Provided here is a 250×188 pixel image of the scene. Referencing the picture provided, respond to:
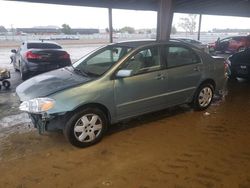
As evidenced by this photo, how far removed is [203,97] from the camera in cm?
600

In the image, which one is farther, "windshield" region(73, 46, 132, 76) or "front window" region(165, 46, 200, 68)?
"front window" region(165, 46, 200, 68)

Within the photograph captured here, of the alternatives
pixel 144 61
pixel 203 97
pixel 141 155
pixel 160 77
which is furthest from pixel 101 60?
pixel 203 97

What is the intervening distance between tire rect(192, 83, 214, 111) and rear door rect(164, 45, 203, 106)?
0.70 ft

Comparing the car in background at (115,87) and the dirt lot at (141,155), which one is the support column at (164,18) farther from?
the dirt lot at (141,155)

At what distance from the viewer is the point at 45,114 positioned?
395cm

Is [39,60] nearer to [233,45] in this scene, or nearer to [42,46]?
[42,46]

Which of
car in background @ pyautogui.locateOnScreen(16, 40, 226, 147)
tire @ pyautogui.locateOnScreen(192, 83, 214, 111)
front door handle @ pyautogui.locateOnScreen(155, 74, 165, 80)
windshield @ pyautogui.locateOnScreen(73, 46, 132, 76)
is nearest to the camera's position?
car in background @ pyautogui.locateOnScreen(16, 40, 226, 147)

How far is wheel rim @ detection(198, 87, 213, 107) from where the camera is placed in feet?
19.5

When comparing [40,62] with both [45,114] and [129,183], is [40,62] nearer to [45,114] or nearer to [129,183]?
[45,114]

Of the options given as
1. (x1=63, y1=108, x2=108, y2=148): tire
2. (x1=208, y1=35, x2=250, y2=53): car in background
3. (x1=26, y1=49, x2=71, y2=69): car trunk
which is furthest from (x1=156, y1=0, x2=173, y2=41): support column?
(x1=208, y1=35, x2=250, y2=53): car in background

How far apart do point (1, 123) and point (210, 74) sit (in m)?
4.44

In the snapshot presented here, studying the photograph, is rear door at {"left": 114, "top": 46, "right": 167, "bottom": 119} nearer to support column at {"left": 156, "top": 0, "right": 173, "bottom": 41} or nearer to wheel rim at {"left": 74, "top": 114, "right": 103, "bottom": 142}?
wheel rim at {"left": 74, "top": 114, "right": 103, "bottom": 142}

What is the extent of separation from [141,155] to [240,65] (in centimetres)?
657

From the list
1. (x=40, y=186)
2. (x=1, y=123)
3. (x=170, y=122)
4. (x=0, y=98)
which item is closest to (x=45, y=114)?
(x=40, y=186)
